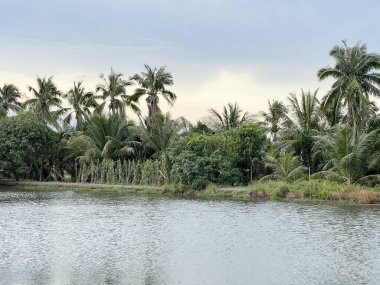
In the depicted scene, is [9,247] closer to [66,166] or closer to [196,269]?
[196,269]

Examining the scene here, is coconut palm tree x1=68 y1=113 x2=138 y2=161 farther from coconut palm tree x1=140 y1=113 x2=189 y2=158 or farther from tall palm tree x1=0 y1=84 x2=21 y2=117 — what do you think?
tall palm tree x1=0 y1=84 x2=21 y2=117

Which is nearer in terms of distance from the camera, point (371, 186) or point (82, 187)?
point (371, 186)

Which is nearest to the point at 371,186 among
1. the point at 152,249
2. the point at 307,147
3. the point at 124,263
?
the point at 307,147

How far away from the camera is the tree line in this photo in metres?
34.5

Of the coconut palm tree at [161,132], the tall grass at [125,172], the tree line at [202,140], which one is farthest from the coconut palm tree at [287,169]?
the coconut palm tree at [161,132]

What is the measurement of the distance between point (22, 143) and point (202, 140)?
15616 millimetres

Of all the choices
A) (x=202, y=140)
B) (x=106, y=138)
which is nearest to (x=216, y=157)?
(x=202, y=140)

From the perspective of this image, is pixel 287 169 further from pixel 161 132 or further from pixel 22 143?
pixel 22 143

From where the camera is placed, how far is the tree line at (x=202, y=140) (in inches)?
1358

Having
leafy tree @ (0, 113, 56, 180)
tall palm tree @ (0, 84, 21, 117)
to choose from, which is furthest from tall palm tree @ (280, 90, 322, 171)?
tall palm tree @ (0, 84, 21, 117)

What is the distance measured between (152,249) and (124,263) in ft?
7.49

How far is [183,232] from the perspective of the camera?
2173 cm

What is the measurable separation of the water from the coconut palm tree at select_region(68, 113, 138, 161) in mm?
14107

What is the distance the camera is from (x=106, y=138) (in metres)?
45.4
